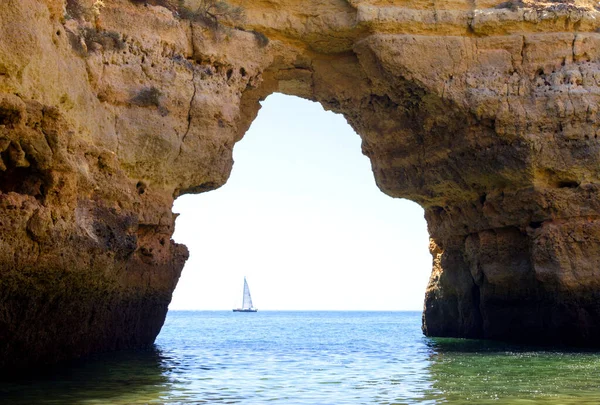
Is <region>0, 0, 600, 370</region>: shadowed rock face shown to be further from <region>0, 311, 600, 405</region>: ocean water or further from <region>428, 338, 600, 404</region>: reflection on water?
<region>428, 338, 600, 404</region>: reflection on water

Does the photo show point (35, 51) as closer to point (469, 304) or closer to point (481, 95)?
point (481, 95)

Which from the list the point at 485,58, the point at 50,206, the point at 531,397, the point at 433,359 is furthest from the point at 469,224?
the point at 50,206

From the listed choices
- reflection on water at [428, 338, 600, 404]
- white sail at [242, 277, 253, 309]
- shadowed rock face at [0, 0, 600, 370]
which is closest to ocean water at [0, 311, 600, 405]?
reflection on water at [428, 338, 600, 404]

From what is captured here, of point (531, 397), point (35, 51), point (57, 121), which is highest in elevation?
point (35, 51)

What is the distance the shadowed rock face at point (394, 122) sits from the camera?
16.5 m

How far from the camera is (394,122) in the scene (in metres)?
21.1

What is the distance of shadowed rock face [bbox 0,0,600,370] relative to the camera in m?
16.5

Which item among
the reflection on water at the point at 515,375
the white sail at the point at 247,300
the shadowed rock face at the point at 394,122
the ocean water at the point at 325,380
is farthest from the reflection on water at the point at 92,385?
the white sail at the point at 247,300

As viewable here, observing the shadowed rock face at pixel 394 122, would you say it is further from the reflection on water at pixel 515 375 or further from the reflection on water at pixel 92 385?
the reflection on water at pixel 515 375

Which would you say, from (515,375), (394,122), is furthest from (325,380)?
(394,122)

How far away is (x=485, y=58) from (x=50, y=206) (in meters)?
12.1

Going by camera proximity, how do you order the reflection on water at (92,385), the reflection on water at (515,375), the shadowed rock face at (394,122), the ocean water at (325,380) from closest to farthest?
1. the reflection on water at (92,385)
2. the ocean water at (325,380)
3. the reflection on water at (515,375)
4. the shadowed rock face at (394,122)

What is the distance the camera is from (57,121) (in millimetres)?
11164

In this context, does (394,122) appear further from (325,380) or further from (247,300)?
(247,300)
